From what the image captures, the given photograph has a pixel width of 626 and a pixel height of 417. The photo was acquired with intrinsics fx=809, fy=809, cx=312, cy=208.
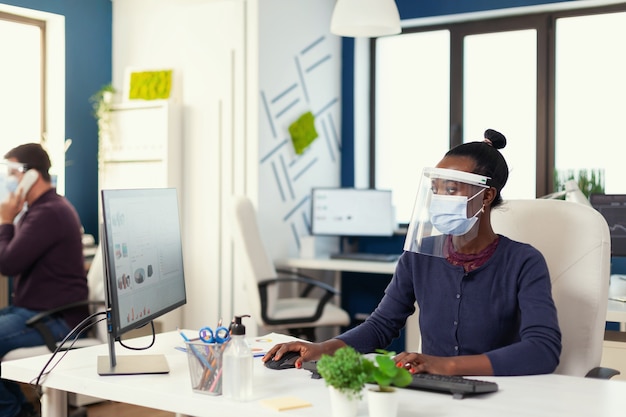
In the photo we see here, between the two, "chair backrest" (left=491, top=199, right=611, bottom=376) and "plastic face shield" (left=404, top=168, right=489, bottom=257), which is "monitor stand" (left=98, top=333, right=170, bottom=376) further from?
"chair backrest" (left=491, top=199, right=611, bottom=376)

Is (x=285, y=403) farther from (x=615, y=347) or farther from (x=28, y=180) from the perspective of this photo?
(x=28, y=180)

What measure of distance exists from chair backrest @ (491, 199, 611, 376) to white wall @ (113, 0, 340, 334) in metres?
2.58

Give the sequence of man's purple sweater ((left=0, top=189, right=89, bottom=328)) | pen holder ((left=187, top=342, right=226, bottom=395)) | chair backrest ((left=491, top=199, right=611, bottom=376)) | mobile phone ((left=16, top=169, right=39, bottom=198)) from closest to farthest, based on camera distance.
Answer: pen holder ((left=187, top=342, right=226, bottom=395)) < chair backrest ((left=491, top=199, right=611, bottom=376)) < man's purple sweater ((left=0, top=189, right=89, bottom=328)) < mobile phone ((left=16, top=169, right=39, bottom=198))

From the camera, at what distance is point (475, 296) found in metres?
2.12

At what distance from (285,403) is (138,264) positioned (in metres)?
0.58

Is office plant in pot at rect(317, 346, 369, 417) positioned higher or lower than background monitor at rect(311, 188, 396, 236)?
lower

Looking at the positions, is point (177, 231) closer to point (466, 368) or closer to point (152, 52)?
point (466, 368)

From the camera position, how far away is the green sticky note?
502 centimetres

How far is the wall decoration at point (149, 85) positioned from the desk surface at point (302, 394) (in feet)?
10.2

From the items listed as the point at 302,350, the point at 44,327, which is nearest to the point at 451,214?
the point at 302,350

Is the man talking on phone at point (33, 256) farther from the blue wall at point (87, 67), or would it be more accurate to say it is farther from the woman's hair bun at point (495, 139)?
the woman's hair bun at point (495, 139)

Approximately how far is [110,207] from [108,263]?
0.42 ft

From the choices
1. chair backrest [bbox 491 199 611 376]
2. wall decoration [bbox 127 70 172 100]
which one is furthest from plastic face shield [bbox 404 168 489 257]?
wall decoration [bbox 127 70 172 100]

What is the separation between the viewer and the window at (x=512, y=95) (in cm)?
493
